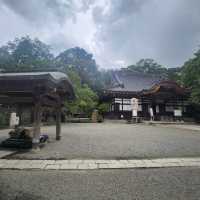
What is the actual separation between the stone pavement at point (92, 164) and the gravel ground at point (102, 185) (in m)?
0.25

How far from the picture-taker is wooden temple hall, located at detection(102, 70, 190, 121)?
21172 mm

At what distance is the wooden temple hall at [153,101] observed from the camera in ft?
69.5

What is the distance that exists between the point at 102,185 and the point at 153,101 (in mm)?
19738

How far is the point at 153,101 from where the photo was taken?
21.8 m

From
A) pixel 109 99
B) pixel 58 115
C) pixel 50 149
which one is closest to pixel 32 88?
pixel 50 149

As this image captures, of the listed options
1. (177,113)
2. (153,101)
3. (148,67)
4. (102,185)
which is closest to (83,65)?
(153,101)

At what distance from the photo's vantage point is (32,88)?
5.35m

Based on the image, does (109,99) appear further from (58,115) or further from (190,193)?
(190,193)

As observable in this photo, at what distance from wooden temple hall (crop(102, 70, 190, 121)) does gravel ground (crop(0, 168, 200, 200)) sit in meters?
17.2

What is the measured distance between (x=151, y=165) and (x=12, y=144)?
4321 millimetres

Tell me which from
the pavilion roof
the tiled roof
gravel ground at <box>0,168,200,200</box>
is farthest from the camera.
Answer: the tiled roof

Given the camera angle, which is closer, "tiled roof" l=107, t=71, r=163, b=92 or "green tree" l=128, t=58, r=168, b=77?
"tiled roof" l=107, t=71, r=163, b=92

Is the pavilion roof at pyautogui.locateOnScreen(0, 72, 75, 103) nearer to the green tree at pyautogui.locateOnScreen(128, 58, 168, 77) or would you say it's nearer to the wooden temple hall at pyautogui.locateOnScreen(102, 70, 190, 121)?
the wooden temple hall at pyautogui.locateOnScreen(102, 70, 190, 121)

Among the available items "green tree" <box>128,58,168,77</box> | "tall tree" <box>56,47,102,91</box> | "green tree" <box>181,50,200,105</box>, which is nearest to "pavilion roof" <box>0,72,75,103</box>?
"green tree" <box>181,50,200,105</box>
